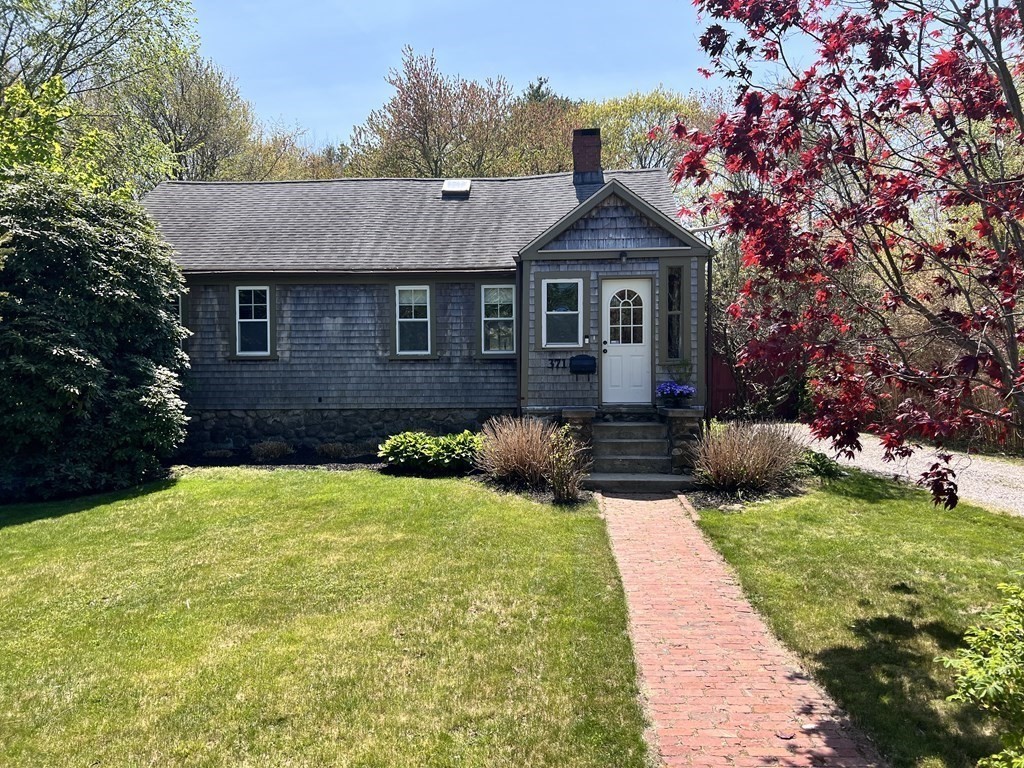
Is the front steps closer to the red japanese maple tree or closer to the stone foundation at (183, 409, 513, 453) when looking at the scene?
the stone foundation at (183, 409, 513, 453)

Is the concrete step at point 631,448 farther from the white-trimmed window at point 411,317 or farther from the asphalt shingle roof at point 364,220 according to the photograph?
the white-trimmed window at point 411,317

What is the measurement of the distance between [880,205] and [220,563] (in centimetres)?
627

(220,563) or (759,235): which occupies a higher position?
(759,235)

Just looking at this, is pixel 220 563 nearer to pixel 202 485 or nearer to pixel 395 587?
pixel 395 587

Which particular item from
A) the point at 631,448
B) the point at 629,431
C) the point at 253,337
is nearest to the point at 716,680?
the point at 631,448

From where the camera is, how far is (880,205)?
382 centimetres

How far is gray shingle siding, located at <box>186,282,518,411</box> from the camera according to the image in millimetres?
12219

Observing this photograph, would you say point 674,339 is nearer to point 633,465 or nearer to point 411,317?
point 633,465

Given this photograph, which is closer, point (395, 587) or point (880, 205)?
point (880, 205)

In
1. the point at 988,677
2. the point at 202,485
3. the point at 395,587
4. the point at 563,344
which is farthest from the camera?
the point at 563,344

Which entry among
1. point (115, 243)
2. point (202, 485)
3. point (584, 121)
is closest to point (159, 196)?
point (115, 243)

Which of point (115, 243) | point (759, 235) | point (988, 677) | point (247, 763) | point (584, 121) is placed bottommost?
point (247, 763)

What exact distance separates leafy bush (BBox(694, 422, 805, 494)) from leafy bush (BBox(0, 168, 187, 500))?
8.09 m

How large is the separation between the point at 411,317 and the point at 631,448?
512cm
